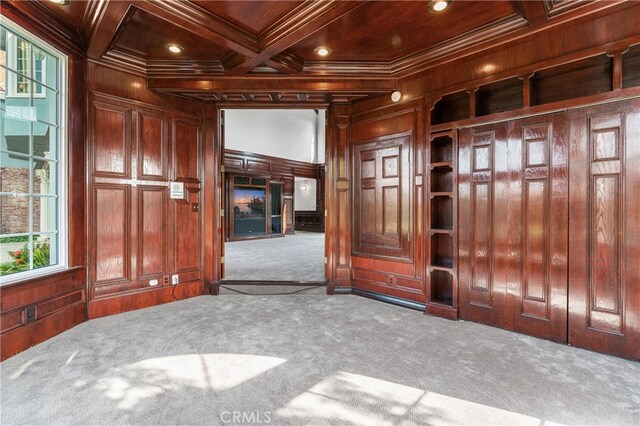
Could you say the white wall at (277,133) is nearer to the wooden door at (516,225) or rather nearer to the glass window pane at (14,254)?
the glass window pane at (14,254)

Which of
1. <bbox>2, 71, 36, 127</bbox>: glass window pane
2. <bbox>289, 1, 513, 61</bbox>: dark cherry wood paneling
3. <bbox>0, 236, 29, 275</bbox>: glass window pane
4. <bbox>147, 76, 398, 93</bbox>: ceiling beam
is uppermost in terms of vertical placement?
<bbox>289, 1, 513, 61</bbox>: dark cherry wood paneling

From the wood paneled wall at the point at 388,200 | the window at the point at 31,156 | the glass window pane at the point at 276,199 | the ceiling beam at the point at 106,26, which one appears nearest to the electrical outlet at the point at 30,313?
the window at the point at 31,156

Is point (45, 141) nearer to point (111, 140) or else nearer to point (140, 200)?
point (111, 140)

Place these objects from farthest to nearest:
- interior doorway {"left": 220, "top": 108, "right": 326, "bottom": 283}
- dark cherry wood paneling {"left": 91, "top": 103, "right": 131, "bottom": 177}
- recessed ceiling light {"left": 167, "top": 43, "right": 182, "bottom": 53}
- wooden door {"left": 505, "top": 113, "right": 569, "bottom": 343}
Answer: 1. interior doorway {"left": 220, "top": 108, "right": 326, "bottom": 283}
2. dark cherry wood paneling {"left": 91, "top": 103, "right": 131, "bottom": 177}
3. recessed ceiling light {"left": 167, "top": 43, "right": 182, "bottom": 53}
4. wooden door {"left": 505, "top": 113, "right": 569, "bottom": 343}

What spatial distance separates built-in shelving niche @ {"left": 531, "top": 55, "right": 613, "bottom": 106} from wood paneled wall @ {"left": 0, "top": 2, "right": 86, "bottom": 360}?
4.43 meters

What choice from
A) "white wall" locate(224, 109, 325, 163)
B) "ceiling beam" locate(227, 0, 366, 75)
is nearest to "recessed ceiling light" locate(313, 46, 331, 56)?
"ceiling beam" locate(227, 0, 366, 75)

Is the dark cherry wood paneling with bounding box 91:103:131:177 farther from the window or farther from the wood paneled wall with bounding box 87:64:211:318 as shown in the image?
the window

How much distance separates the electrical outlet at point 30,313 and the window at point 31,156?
267 millimetres

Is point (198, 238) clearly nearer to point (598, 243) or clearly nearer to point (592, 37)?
point (598, 243)

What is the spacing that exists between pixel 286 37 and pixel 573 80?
105 inches

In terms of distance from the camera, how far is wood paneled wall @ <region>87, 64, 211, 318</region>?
10.4ft

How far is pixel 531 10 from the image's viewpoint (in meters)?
2.36

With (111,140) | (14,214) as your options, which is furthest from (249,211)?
(14,214)

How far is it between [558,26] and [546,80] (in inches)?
19.7
